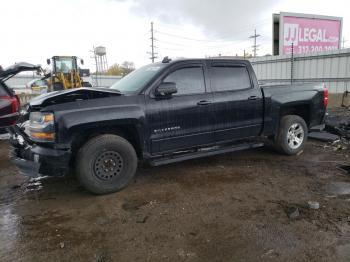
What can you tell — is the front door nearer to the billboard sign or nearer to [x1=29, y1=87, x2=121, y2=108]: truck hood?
[x1=29, y1=87, x2=121, y2=108]: truck hood

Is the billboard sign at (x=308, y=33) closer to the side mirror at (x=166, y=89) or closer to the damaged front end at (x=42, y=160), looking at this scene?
the side mirror at (x=166, y=89)

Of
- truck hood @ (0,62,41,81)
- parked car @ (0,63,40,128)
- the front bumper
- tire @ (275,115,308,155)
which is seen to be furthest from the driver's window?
truck hood @ (0,62,41,81)

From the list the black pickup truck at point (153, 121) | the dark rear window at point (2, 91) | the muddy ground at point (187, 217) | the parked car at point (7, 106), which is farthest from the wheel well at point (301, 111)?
the dark rear window at point (2, 91)

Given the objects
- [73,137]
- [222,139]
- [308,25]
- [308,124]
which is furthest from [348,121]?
[308,25]

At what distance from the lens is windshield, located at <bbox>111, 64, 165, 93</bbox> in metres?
4.91

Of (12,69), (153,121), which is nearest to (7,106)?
(12,69)

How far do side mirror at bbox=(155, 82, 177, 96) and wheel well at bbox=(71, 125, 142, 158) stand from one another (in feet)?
2.13

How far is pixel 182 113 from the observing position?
16.2 feet

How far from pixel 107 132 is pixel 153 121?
70 cm

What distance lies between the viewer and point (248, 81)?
580cm

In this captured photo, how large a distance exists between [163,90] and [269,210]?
2.21 metres

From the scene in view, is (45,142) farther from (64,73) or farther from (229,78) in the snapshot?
(64,73)

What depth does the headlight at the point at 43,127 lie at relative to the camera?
4.11 m

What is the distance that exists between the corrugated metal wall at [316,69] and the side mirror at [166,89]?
1031 cm
